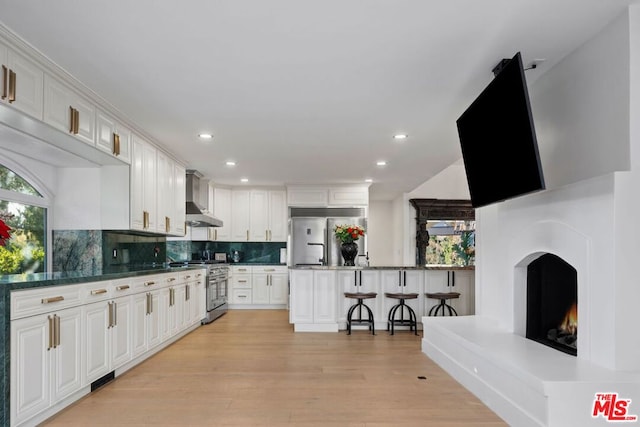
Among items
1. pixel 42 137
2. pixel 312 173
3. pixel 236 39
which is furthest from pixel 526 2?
pixel 312 173

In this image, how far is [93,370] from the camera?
10.9 feet

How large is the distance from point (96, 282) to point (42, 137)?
1.16 metres

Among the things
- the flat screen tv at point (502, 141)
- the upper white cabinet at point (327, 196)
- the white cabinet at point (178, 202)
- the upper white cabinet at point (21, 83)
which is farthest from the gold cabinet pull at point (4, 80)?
the upper white cabinet at point (327, 196)

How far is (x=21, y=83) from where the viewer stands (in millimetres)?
2695

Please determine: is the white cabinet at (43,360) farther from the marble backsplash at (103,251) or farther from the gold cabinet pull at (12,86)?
the gold cabinet pull at (12,86)

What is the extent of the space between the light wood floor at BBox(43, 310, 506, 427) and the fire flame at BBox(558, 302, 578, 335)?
2.66 feet

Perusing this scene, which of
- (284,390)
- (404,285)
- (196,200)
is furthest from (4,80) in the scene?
(404,285)

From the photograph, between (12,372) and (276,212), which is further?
(276,212)

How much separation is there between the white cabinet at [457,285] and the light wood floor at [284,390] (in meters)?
1.22

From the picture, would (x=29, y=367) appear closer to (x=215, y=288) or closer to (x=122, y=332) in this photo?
(x=122, y=332)

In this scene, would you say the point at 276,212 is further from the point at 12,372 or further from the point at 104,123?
the point at 12,372

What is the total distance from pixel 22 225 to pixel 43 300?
1.58 meters

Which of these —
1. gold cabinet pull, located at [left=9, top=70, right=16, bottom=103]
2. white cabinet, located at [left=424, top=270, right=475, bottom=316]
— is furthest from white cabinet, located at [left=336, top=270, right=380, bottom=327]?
gold cabinet pull, located at [left=9, top=70, right=16, bottom=103]

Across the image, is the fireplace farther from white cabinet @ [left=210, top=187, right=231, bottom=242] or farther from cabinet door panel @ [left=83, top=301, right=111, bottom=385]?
white cabinet @ [left=210, top=187, right=231, bottom=242]
